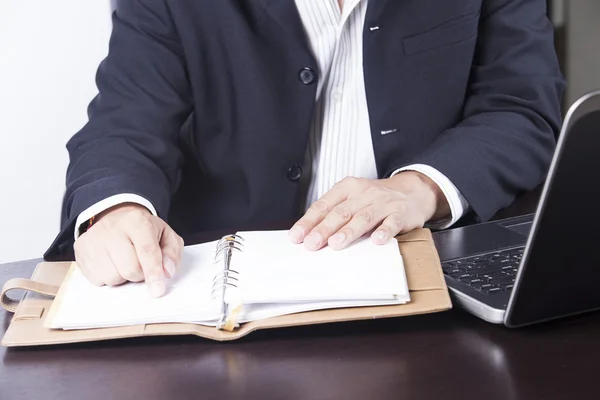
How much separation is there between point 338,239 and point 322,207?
3.3 inches

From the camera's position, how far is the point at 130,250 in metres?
0.87

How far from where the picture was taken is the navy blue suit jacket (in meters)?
1.20

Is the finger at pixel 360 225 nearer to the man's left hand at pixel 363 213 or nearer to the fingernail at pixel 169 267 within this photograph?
the man's left hand at pixel 363 213

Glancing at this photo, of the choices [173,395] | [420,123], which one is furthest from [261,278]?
[420,123]

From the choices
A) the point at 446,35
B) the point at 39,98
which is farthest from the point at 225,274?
the point at 39,98

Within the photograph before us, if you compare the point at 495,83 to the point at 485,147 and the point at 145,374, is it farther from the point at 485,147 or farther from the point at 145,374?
the point at 145,374

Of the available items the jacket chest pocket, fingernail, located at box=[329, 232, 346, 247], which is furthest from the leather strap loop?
the jacket chest pocket

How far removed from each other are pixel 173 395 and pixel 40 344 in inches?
7.1

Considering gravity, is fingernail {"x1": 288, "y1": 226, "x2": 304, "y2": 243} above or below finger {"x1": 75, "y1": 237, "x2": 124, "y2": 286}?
below

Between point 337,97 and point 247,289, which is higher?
point 247,289

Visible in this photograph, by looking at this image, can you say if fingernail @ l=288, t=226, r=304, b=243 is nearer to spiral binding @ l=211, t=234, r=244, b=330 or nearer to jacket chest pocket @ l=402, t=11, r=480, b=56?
spiral binding @ l=211, t=234, r=244, b=330

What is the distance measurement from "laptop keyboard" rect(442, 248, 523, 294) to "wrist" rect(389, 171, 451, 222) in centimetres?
17

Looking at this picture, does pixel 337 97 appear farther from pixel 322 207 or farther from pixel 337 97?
pixel 322 207

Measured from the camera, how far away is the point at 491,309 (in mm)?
752
